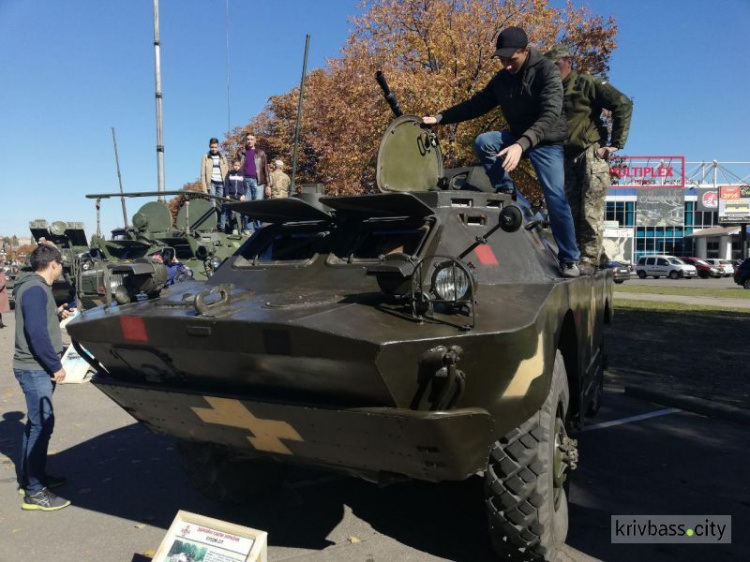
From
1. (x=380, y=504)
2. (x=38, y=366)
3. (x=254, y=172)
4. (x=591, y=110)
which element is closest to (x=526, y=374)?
(x=380, y=504)

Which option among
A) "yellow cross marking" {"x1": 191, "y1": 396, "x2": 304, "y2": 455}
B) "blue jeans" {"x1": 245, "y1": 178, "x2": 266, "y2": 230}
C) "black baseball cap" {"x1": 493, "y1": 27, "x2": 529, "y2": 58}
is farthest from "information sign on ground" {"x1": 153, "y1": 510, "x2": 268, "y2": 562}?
"blue jeans" {"x1": 245, "y1": 178, "x2": 266, "y2": 230}

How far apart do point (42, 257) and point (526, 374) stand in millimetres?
3608

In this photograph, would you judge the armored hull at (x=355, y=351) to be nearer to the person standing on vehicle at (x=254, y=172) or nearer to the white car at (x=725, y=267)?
the person standing on vehicle at (x=254, y=172)

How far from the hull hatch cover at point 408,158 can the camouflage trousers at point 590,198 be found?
1.70 m

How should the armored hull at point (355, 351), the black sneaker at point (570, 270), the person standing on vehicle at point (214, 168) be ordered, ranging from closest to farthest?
the armored hull at point (355, 351) → the black sneaker at point (570, 270) → the person standing on vehicle at point (214, 168)

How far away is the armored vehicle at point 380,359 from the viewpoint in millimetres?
2875

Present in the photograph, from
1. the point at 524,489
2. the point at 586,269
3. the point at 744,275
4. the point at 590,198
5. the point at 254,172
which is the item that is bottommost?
the point at 744,275

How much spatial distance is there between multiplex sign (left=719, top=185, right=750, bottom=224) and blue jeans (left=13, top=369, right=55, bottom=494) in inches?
2161

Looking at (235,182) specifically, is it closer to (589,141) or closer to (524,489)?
(589,141)

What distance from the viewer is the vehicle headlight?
3092 mm

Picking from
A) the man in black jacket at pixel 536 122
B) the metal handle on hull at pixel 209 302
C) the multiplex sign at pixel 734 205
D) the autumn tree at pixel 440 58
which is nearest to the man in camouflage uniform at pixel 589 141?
the man in black jacket at pixel 536 122

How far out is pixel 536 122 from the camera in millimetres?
5027

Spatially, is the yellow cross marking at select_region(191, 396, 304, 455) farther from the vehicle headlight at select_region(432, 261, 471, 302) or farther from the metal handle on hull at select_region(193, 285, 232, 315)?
the vehicle headlight at select_region(432, 261, 471, 302)

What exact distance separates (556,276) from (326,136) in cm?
2245
